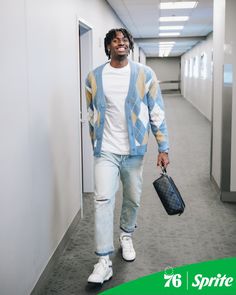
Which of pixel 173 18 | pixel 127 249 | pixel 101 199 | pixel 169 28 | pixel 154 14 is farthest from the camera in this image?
pixel 169 28

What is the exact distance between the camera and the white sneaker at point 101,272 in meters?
2.46

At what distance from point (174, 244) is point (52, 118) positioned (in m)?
1.27

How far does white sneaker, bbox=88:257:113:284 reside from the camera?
246cm

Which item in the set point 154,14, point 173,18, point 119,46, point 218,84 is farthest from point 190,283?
point 173,18

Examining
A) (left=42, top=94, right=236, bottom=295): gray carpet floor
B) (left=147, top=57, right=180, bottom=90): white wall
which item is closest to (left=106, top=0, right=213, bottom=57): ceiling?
(left=42, top=94, right=236, bottom=295): gray carpet floor

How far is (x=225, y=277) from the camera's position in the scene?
147 cm

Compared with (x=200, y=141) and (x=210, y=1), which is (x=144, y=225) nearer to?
(x=210, y=1)

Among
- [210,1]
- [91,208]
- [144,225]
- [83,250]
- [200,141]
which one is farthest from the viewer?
[200,141]

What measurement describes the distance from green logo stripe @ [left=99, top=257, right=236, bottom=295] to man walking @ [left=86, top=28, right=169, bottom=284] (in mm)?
1000

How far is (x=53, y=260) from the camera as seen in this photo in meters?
2.77

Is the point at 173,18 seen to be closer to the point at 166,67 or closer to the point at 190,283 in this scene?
the point at 190,283

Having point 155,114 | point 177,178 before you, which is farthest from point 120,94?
point 177,178

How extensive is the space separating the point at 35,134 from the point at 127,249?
3.40 ft

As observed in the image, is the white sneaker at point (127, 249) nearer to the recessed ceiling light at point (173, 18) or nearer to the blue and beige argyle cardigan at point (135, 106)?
the blue and beige argyle cardigan at point (135, 106)
